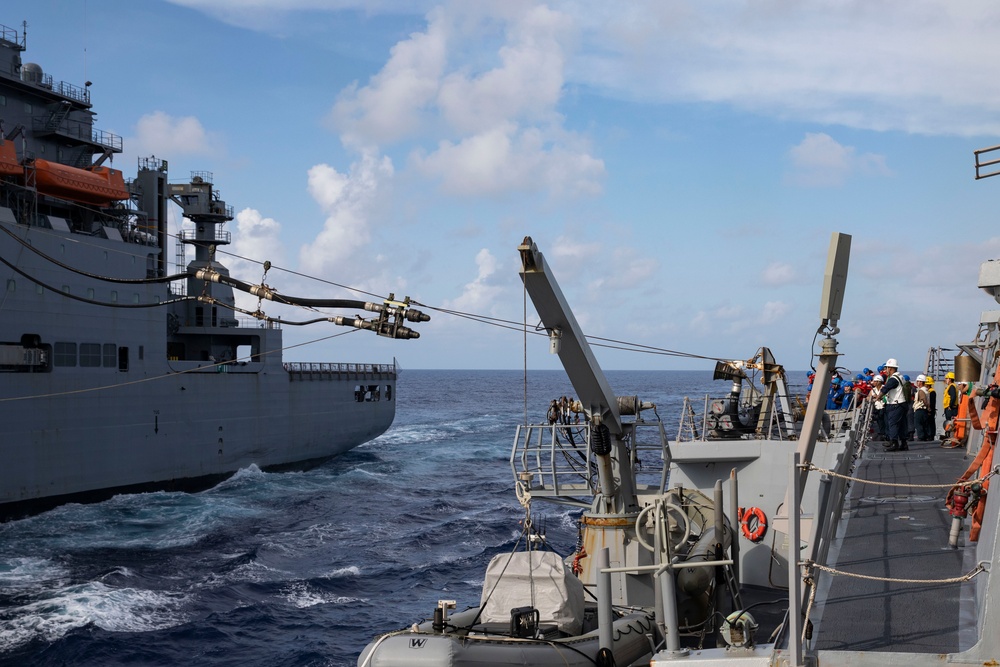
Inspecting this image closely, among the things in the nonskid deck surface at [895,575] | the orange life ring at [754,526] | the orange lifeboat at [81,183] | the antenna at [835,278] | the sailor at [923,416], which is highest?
the orange lifeboat at [81,183]

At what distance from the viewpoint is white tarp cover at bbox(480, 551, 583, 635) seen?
32.1ft

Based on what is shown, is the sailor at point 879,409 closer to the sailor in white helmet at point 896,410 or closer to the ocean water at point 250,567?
the sailor in white helmet at point 896,410

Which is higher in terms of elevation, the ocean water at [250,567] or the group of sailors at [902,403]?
the group of sailors at [902,403]

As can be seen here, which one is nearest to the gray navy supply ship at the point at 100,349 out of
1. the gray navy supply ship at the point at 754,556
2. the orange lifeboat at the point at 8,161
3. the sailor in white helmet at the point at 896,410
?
the orange lifeboat at the point at 8,161

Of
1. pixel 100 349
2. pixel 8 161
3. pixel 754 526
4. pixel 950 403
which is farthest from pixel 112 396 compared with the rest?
pixel 950 403

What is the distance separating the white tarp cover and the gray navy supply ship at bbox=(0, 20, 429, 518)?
13648mm

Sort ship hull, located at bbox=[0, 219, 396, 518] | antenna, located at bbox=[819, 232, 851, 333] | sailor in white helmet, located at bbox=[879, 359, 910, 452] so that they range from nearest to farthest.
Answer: antenna, located at bbox=[819, 232, 851, 333], sailor in white helmet, located at bbox=[879, 359, 910, 452], ship hull, located at bbox=[0, 219, 396, 518]

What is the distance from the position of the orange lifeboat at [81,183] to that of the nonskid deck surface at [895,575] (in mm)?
27186

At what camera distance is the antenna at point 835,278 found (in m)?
6.27

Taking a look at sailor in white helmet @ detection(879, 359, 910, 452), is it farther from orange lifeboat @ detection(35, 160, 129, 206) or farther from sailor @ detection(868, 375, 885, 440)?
orange lifeboat @ detection(35, 160, 129, 206)

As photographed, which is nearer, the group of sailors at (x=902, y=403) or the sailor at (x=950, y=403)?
the group of sailors at (x=902, y=403)

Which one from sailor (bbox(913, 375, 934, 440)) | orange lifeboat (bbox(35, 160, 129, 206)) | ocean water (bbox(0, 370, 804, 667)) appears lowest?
ocean water (bbox(0, 370, 804, 667))

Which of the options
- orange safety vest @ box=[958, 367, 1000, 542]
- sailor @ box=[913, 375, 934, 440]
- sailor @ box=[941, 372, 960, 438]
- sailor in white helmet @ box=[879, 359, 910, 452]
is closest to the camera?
orange safety vest @ box=[958, 367, 1000, 542]

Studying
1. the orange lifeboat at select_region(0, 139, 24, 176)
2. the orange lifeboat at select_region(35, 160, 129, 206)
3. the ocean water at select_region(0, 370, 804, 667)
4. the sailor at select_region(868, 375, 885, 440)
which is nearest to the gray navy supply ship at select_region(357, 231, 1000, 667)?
the sailor at select_region(868, 375, 885, 440)
